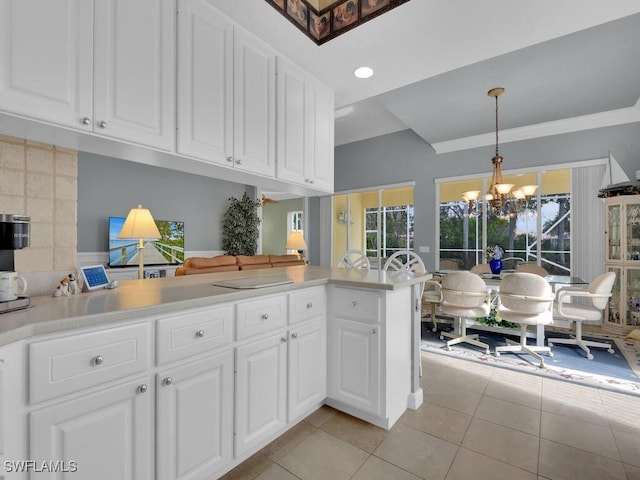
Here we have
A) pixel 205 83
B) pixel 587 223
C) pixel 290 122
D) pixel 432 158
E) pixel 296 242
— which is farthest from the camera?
pixel 432 158

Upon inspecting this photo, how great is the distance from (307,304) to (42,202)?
1.43 meters

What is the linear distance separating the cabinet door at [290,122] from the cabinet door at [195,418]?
1412 mm

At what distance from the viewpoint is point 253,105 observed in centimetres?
204

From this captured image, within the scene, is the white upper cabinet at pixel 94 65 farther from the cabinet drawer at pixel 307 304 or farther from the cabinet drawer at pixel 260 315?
the cabinet drawer at pixel 307 304

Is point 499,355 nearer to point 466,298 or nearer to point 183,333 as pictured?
point 466,298

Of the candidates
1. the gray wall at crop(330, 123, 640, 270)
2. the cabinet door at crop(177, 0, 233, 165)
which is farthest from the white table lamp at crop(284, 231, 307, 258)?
the cabinet door at crop(177, 0, 233, 165)

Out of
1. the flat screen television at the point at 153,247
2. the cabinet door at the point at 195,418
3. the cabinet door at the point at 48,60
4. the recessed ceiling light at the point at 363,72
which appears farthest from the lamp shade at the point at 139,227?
the flat screen television at the point at 153,247

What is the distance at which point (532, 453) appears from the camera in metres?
1.71

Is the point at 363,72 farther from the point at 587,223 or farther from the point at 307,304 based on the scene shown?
the point at 587,223

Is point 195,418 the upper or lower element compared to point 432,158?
lower

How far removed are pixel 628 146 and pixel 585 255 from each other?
1.56 m

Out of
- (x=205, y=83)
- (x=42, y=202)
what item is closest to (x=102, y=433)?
(x=42, y=202)

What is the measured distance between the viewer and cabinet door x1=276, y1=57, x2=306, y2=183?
88.3 inches

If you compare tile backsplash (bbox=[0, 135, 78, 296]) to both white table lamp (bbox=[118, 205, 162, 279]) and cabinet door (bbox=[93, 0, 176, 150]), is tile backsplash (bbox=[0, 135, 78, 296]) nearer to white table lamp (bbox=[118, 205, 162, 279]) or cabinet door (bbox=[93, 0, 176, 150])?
cabinet door (bbox=[93, 0, 176, 150])
